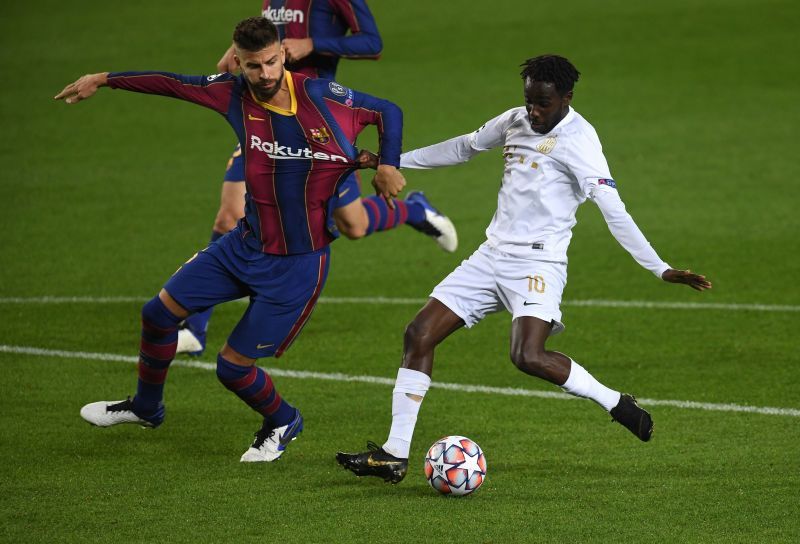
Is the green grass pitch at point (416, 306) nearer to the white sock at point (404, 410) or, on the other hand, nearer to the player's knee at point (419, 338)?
the white sock at point (404, 410)

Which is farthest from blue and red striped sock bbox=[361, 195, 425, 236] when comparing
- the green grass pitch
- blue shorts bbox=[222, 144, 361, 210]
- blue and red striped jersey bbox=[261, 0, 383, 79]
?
blue and red striped jersey bbox=[261, 0, 383, 79]

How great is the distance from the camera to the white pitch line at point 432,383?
7.75 meters

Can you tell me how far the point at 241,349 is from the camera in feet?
21.9

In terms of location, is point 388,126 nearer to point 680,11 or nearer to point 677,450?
point 677,450

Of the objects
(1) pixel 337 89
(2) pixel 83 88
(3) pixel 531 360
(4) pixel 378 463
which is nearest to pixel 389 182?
(1) pixel 337 89

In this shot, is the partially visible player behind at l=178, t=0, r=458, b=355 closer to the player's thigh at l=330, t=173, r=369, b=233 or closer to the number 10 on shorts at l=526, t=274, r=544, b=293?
the player's thigh at l=330, t=173, r=369, b=233

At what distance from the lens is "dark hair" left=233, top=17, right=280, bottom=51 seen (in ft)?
20.2

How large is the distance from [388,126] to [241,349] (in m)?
1.34

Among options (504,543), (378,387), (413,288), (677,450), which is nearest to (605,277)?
(413,288)

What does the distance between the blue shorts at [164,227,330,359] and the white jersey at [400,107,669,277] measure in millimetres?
1008

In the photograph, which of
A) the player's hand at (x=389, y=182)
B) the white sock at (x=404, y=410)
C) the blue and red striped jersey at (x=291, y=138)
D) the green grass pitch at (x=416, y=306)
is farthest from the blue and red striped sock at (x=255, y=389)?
the player's hand at (x=389, y=182)

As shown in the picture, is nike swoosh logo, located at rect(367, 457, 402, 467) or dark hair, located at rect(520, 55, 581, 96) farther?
dark hair, located at rect(520, 55, 581, 96)

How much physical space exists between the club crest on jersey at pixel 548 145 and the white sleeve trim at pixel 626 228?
32cm

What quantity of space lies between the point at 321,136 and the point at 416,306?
165 inches
